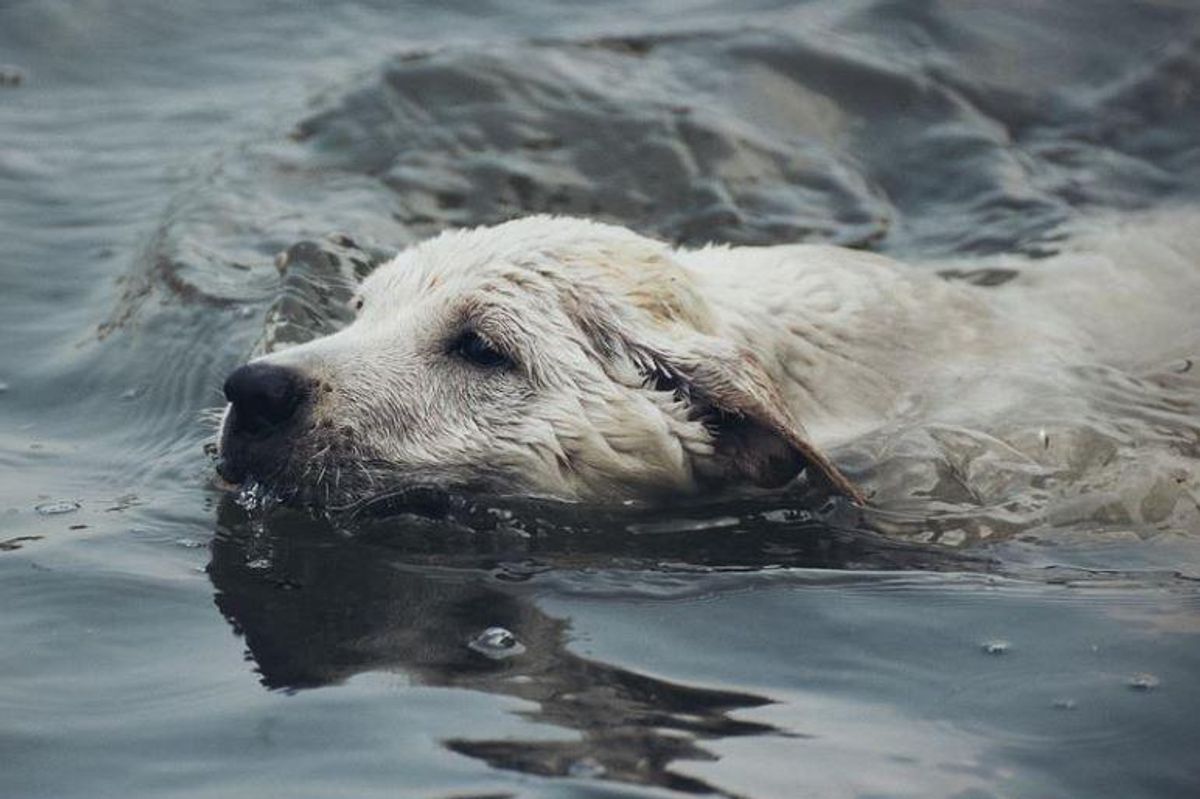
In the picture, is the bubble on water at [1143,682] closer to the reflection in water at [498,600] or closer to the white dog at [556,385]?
the reflection in water at [498,600]

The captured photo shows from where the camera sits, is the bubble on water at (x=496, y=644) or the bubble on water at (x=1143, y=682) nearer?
the bubble on water at (x=1143, y=682)

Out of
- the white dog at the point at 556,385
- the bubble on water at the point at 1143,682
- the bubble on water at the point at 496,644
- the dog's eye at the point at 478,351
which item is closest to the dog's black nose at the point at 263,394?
the white dog at the point at 556,385

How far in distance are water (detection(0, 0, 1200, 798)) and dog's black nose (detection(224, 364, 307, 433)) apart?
1.33 feet

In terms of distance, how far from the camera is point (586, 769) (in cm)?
459

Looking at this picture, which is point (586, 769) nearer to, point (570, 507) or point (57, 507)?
point (570, 507)

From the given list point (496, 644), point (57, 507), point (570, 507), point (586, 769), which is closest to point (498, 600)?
point (496, 644)

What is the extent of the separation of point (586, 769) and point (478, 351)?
2282mm

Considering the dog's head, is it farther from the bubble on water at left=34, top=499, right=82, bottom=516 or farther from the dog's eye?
the bubble on water at left=34, top=499, right=82, bottom=516

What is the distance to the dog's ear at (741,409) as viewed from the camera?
6316 mm

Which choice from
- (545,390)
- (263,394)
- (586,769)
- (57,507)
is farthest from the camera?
(57,507)

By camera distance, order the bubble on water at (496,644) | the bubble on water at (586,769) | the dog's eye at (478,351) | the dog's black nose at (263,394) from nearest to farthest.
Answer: the bubble on water at (586,769) → the bubble on water at (496,644) → the dog's black nose at (263,394) → the dog's eye at (478,351)

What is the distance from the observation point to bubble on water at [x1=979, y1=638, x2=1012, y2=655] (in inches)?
215

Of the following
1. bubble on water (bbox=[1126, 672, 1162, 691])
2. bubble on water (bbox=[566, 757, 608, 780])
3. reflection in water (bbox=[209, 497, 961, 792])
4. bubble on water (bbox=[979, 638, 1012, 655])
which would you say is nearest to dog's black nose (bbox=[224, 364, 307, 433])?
reflection in water (bbox=[209, 497, 961, 792])

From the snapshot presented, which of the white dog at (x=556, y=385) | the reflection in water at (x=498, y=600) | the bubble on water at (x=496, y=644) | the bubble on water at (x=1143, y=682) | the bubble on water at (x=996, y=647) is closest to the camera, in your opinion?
the reflection in water at (x=498, y=600)
